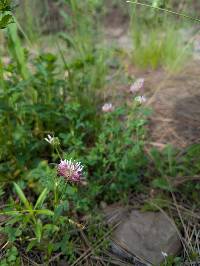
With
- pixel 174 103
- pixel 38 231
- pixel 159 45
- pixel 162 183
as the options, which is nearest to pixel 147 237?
pixel 162 183

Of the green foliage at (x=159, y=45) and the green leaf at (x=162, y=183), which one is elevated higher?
the green foliage at (x=159, y=45)

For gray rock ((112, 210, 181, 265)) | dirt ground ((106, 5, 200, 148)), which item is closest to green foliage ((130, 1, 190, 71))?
dirt ground ((106, 5, 200, 148))

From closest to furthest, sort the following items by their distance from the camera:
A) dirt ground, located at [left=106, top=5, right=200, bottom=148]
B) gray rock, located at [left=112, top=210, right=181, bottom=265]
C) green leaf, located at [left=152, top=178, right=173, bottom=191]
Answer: gray rock, located at [left=112, top=210, right=181, bottom=265] → green leaf, located at [left=152, top=178, right=173, bottom=191] → dirt ground, located at [left=106, top=5, right=200, bottom=148]

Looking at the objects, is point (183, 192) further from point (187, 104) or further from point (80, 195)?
point (187, 104)

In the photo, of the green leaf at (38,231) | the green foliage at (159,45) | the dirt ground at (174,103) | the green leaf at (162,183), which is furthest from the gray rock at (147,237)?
the green foliage at (159,45)

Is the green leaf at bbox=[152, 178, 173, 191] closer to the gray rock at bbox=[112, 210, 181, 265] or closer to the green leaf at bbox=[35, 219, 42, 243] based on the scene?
the gray rock at bbox=[112, 210, 181, 265]

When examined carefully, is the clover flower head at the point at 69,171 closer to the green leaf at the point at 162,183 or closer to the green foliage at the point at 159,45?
the green leaf at the point at 162,183

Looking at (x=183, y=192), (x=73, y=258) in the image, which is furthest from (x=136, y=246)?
(x=183, y=192)

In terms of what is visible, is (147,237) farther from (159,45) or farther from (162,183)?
(159,45)
